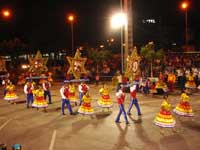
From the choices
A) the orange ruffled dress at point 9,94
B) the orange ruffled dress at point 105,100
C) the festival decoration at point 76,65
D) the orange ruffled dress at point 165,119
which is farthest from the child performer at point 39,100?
the orange ruffled dress at point 165,119

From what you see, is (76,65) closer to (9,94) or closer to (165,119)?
(9,94)

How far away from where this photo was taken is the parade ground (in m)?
12.4

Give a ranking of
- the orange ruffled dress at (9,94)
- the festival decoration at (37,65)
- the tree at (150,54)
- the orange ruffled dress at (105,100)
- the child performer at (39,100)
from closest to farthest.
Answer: the orange ruffled dress at (105,100)
the child performer at (39,100)
the orange ruffled dress at (9,94)
the tree at (150,54)
the festival decoration at (37,65)

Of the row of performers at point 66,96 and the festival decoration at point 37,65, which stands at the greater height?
the festival decoration at point 37,65

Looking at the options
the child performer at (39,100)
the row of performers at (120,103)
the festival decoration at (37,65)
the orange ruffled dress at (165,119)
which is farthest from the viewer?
the festival decoration at (37,65)

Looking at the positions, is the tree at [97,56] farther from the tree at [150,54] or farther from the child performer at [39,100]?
the child performer at [39,100]

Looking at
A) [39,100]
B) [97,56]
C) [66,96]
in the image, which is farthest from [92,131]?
[97,56]

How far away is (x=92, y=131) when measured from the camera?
570 inches

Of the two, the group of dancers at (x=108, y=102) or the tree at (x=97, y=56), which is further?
the tree at (x=97, y=56)

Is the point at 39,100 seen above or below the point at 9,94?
below

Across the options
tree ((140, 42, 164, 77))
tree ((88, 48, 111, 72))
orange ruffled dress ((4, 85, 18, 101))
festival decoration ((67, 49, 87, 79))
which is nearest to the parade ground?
orange ruffled dress ((4, 85, 18, 101))

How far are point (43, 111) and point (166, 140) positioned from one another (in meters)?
8.80

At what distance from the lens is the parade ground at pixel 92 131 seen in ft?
40.5

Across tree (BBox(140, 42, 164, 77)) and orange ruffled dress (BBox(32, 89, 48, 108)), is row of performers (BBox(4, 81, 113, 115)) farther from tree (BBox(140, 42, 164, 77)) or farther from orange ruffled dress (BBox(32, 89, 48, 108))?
tree (BBox(140, 42, 164, 77))
